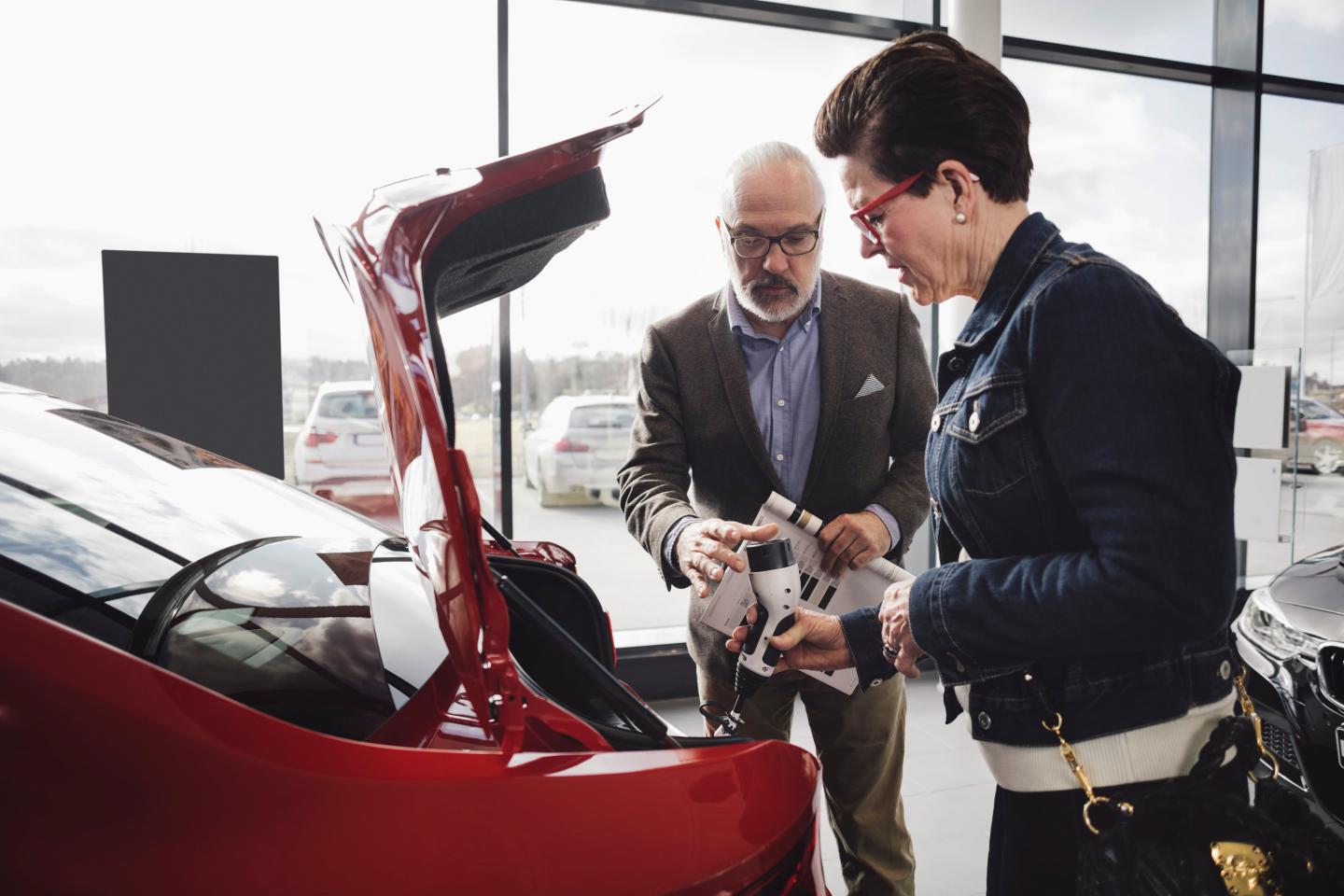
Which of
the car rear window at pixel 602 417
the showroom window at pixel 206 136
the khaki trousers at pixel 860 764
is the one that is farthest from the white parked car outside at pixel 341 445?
the khaki trousers at pixel 860 764

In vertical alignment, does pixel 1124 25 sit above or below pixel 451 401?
above

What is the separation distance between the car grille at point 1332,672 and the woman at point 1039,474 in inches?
51.7

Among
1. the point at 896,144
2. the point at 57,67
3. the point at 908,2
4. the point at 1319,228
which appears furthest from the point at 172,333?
the point at 1319,228

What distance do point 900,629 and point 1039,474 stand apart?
0.24 metres

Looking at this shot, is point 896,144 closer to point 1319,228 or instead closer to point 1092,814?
point 1092,814

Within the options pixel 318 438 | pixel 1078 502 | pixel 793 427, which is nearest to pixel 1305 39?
pixel 793 427

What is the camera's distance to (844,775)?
177 centimetres

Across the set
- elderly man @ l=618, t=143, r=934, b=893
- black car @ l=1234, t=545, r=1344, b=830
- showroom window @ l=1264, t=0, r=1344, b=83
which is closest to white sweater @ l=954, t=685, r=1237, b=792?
elderly man @ l=618, t=143, r=934, b=893

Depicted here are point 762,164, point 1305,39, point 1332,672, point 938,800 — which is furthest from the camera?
point 1305,39

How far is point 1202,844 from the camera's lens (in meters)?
0.86

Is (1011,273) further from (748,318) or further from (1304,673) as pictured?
(1304,673)

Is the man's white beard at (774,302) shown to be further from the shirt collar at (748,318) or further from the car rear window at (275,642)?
the car rear window at (275,642)

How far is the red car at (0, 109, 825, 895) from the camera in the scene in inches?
21.7

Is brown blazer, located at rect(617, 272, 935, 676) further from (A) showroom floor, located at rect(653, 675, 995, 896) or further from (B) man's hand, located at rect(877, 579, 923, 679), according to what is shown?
(A) showroom floor, located at rect(653, 675, 995, 896)
